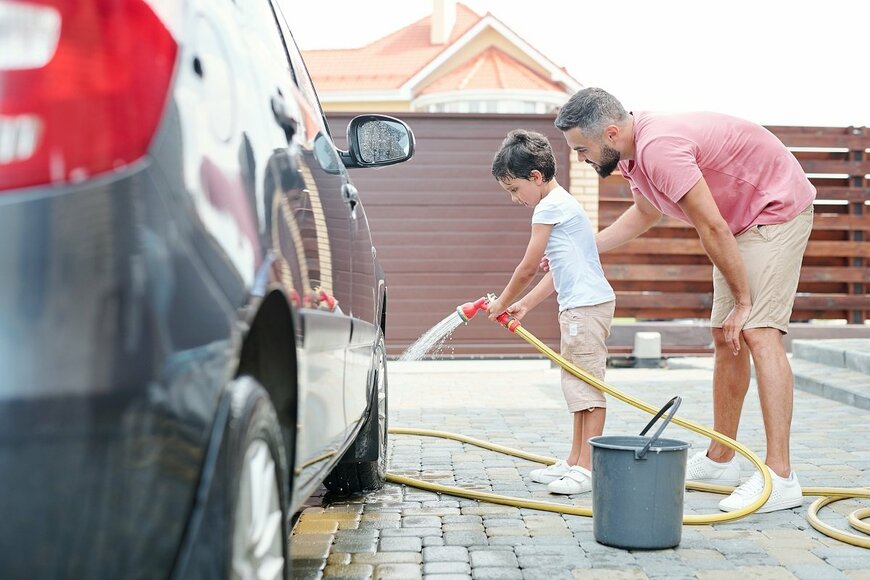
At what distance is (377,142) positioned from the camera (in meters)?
4.27

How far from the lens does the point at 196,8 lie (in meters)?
1.69

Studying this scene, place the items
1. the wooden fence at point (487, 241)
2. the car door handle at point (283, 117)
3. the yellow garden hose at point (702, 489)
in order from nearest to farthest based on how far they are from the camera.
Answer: the car door handle at point (283, 117), the yellow garden hose at point (702, 489), the wooden fence at point (487, 241)

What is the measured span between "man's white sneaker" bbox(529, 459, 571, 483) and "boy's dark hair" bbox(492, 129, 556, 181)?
1351 mm

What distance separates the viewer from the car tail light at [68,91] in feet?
4.41

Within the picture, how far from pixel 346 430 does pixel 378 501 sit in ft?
4.79

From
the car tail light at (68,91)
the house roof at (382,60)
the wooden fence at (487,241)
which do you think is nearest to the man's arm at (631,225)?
the car tail light at (68,91)

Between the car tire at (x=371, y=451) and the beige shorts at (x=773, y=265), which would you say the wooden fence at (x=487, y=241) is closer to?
the car tire at (x=371, y=451)

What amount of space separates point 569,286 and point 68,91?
371 centimetres

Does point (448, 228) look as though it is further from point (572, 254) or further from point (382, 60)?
point (382, 60)

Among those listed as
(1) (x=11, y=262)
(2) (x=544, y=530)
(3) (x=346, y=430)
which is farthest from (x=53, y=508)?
(2) (x=544, y=530)

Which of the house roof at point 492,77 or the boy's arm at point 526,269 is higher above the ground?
the house roof at point 492,77

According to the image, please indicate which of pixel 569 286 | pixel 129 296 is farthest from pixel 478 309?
pixel 129 296

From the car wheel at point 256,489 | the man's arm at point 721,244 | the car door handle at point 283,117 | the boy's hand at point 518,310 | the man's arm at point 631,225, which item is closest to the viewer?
the car wheel at point 256,489

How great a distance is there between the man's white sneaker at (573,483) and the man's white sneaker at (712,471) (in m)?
0.61
